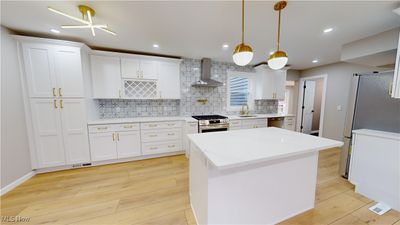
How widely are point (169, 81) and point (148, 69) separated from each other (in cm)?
53

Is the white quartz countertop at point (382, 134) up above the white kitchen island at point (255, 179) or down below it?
above

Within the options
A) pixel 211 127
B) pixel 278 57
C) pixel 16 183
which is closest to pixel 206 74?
pixel 211 127

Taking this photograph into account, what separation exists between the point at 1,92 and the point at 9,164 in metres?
1.03

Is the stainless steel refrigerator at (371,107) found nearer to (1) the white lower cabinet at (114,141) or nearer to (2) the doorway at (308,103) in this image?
(2) the doorway at (308,103)

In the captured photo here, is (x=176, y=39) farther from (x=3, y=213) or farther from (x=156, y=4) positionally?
(x=3, y=213)

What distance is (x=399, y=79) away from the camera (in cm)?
163

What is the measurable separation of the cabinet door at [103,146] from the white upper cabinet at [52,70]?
0.85 metres

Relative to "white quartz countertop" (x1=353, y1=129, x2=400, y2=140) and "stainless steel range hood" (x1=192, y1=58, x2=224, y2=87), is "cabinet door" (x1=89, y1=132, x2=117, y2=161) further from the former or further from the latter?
"white quartz countertop" (x1=353, y1=129, x2=400, y2=140)

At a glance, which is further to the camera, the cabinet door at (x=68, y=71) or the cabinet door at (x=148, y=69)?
the cabinet door at (x=148, y=69)

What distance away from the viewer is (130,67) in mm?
3133

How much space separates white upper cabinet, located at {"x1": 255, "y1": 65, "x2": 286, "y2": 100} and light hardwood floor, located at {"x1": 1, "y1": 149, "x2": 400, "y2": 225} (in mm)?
2267

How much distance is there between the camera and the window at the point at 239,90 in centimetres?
422

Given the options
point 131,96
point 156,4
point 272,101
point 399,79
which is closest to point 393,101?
point 399,79
